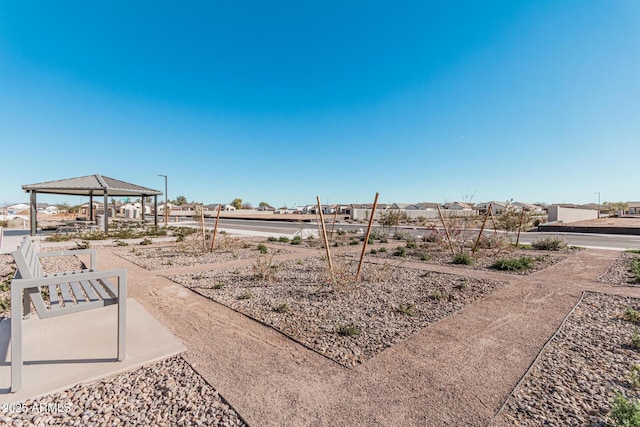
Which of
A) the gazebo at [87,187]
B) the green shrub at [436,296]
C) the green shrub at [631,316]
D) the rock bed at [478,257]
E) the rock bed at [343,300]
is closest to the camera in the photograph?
the rock bed at [343,300]

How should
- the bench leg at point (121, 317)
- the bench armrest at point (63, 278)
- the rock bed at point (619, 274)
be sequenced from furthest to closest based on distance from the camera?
1. the rock bed at point (619, 274)
2. the bench leg at point (121, 317)
3. the bench armrest at point (63, 278)

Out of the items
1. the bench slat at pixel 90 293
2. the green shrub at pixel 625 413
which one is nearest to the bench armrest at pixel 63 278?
the bench slat at pixel 90 293

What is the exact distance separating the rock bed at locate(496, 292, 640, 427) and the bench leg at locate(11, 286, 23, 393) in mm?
3678

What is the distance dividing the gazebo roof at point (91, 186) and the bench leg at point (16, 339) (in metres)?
17.0

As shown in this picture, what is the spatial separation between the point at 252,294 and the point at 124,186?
56.2 feet

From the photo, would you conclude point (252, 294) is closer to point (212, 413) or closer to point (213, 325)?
point (213, 325)

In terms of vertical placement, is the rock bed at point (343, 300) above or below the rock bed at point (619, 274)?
below

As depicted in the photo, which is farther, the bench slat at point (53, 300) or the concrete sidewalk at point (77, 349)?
the bench slat at point (53, 300)

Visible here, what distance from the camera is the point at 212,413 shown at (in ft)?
7.45

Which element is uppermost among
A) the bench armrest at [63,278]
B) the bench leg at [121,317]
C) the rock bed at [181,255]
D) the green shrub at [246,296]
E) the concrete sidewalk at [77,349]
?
the bench armrest at [63,278]

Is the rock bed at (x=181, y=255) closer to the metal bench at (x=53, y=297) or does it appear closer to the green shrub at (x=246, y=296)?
the green shrub at (x=246, y=296)

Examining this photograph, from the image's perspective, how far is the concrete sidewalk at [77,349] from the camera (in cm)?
260

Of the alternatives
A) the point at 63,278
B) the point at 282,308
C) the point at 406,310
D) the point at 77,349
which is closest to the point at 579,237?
the point at 406,310

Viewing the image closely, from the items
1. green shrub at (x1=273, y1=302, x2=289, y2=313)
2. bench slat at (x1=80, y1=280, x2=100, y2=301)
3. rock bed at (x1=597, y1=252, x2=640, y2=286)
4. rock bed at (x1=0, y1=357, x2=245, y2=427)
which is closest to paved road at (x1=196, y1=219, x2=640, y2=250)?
rock bed at (x1=597, y1=252, x2=640, y2=286)
